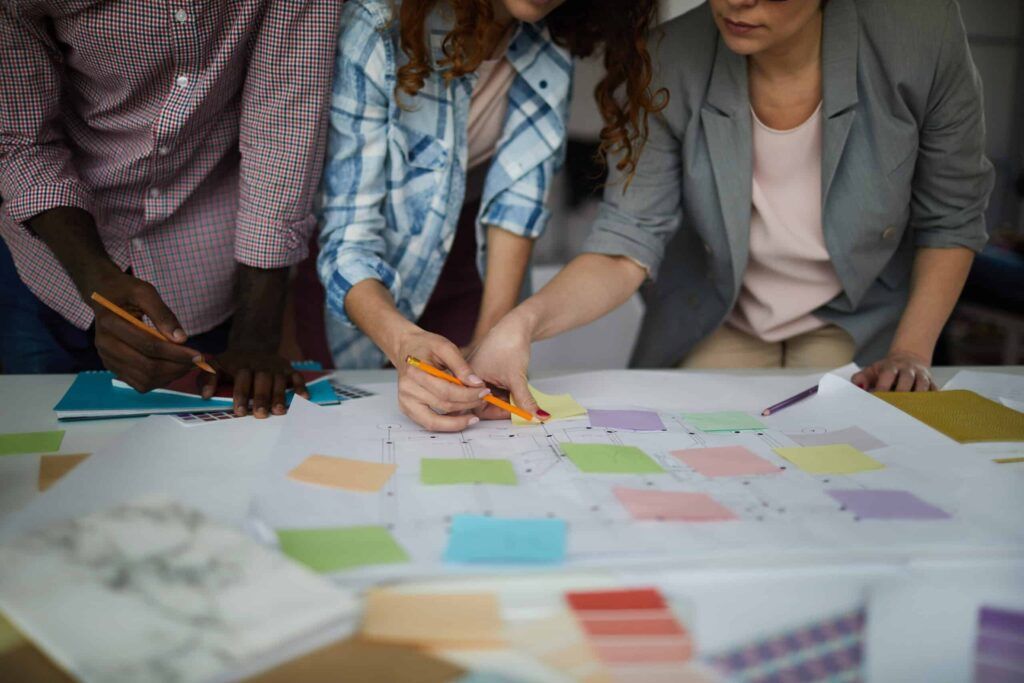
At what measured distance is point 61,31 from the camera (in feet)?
3.73

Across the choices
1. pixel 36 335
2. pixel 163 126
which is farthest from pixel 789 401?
pixel 36 335

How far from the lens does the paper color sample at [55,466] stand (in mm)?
836

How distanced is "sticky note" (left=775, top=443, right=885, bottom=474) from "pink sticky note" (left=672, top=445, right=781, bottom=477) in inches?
1.4

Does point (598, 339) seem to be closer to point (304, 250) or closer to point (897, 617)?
point (304, 250)

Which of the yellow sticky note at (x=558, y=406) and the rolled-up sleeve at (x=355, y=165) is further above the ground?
the rolled-up sleeve at (x=355, y=165)

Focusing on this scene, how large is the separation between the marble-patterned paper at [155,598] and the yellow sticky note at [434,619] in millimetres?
28

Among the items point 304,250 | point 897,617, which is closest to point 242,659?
point 897,617

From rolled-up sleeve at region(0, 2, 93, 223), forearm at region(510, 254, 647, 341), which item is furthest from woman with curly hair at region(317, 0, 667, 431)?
rolled-up sleeve at region(0, 2, 93, 223)

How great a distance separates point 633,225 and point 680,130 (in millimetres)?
172

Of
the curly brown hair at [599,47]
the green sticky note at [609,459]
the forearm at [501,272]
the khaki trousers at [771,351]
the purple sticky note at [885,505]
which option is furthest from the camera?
the khaki trousers at [771,351]

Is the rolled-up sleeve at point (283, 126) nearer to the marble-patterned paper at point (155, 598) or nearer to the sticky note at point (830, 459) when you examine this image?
the marble-patterned paper at point (155, 598)

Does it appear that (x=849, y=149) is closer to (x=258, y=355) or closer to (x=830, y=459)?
(x=830, y=459)

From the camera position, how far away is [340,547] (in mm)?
682

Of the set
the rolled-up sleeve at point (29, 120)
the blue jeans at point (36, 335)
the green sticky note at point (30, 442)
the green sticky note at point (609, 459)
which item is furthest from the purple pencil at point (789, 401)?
the blue jeans at point (36, 335)
